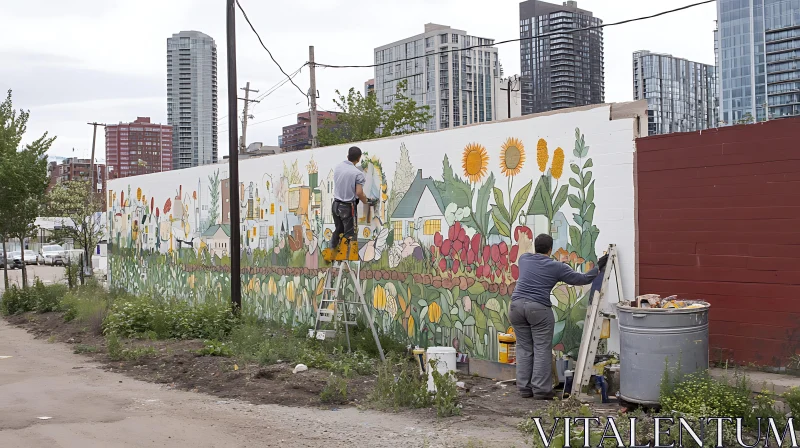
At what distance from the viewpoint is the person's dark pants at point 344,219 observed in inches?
444

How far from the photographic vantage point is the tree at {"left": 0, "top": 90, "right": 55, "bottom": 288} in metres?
20.0

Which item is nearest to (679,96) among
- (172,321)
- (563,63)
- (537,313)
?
(563,63)

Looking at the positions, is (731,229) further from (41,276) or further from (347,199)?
(41,276)

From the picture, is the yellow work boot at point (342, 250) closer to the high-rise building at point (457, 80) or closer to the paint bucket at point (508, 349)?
the paint bucket at point (508, 349)

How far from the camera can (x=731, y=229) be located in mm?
7816

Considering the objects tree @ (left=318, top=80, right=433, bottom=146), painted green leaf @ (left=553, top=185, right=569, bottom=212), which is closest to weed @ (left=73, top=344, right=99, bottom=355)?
painted green leaf @ (left=553, top=185, right=569, bottom=212)

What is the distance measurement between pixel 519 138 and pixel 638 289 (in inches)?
98.3

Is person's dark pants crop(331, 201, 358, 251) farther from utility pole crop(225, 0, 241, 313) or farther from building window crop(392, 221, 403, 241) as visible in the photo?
utility pole crop(225, 0, 241, 313)

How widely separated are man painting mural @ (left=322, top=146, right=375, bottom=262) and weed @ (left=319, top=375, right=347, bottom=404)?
3074 millimetres

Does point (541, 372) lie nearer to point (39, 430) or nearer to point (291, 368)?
point (291, 368)

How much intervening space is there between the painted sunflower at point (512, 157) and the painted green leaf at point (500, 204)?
0.25 metres

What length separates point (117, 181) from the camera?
21.9 metres

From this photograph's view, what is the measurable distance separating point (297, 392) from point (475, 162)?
3.81 meters

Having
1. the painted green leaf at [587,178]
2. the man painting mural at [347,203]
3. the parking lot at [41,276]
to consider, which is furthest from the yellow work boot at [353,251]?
the parking lot at [41,276]
